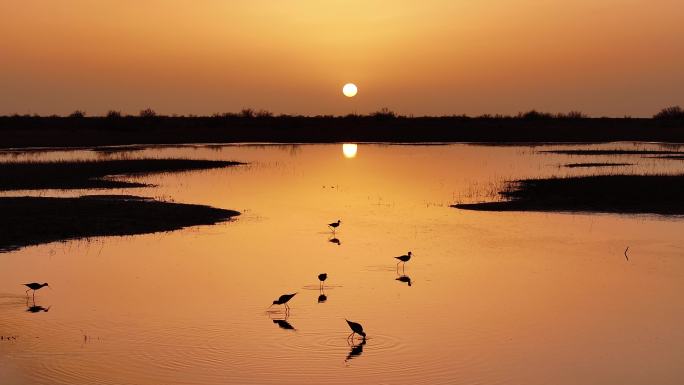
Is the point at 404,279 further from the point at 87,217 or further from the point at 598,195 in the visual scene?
the point at 598,195

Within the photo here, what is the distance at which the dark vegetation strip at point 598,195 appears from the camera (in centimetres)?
3184

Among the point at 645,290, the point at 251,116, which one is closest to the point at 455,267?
the point at 645,290

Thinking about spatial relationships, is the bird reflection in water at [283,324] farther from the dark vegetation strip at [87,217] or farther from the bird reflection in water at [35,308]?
the dark vegetation strip at [87,217]

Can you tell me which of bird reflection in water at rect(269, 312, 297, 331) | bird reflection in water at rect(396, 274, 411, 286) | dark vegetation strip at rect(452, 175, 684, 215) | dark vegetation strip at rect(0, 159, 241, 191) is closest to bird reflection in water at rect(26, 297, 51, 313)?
bird reflection in water at rect(269, 312, 297, 331)

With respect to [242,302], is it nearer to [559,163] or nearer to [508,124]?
[559,163]

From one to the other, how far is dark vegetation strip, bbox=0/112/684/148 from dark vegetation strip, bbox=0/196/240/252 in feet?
144

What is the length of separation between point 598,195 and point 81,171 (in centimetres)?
2700

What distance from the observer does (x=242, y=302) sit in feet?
54.6

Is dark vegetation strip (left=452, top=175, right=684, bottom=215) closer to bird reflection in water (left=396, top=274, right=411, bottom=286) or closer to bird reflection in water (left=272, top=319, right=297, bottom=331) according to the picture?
bird reflection in water (left=396, top=274, right=411, bottom=286)

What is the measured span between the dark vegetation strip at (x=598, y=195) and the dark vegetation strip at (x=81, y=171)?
17.8 metres

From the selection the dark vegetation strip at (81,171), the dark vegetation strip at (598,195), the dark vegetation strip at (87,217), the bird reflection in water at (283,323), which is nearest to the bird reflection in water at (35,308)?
the bird reflection in water at (283,323)

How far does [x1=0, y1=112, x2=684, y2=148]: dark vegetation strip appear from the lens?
3361 inches

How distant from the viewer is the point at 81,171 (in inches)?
1800

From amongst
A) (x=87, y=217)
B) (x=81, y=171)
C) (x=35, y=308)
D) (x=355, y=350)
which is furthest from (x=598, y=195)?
(x=81, y=171)
